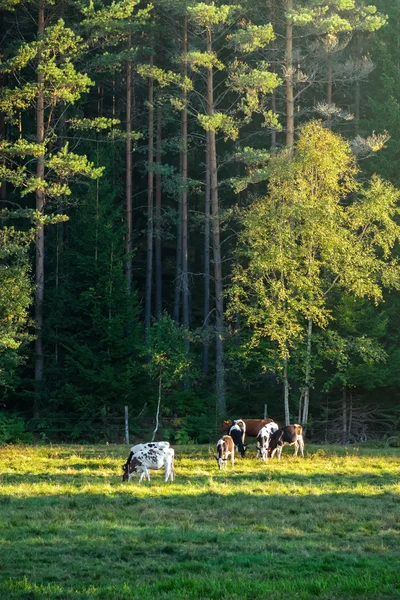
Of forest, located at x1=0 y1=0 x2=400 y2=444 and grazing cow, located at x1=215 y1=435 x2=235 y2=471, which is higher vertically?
forest, located at x1=0 y1=0 x2=400 y2=444

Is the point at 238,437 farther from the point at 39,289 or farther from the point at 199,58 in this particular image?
the point at 199,58

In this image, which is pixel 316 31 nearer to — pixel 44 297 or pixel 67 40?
pixel 67 40

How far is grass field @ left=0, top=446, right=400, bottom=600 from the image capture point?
12391 millimetres

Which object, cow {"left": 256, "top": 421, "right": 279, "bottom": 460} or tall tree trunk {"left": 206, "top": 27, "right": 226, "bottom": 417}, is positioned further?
tall tree trunk {"left": 206, "top": 27, "right": 226, "bottom": 417}

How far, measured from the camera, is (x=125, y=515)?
17688 mm

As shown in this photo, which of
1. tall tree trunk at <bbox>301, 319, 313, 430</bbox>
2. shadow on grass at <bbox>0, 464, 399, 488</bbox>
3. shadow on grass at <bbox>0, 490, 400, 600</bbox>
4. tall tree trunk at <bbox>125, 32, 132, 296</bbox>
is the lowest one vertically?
shadow on grass at <bbox>0, 490, 400, 600</bbox>

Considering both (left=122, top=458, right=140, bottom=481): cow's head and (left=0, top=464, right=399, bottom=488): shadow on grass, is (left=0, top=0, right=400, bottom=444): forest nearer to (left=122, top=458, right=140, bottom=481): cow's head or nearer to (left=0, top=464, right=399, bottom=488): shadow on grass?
(left=0, top=464, right=399, bottom=488): shadow on grass

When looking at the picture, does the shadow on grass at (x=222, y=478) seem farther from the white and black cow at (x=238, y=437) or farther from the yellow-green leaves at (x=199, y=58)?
the yellow-green leaves at (x=199, y=58)

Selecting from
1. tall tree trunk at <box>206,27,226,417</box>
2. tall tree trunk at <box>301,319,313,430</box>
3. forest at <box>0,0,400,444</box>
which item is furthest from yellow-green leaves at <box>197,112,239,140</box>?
tall tree trunk at <box>301,319,313,430</box>

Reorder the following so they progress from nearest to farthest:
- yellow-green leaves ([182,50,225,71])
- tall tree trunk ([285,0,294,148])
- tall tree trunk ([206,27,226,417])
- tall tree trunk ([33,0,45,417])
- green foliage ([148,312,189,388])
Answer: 1. green foliage ([148,312,189,388])
2. tall tree trunk ([33,0,45,417])
3. tall tree trunk ([206,27,226,417])
4. yellow-green leaves ([182,50,225,71])
5. tall tree trunk ([285,0,294,148])

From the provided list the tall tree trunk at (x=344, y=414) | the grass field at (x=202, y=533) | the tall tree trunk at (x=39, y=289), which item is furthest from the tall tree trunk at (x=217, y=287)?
the grass field at (x=202, y=533)

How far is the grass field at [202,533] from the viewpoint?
488 inches

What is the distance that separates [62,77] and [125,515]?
84.6 feet

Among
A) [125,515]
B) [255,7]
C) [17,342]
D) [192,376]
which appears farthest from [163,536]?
[255,7]
